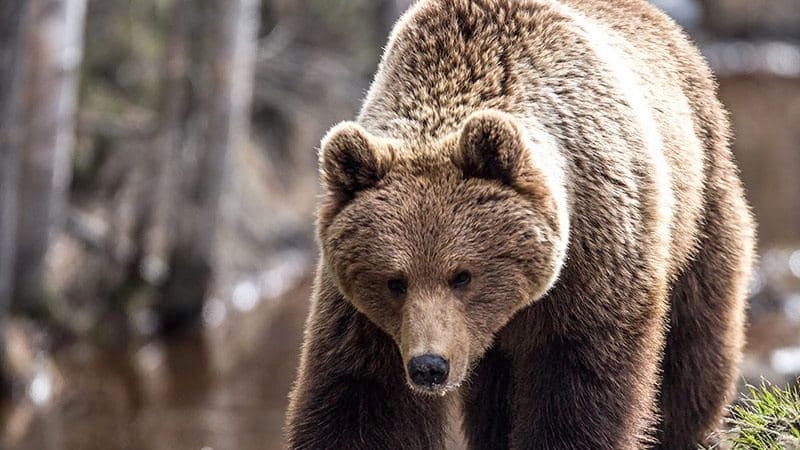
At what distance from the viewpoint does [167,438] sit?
453 inches

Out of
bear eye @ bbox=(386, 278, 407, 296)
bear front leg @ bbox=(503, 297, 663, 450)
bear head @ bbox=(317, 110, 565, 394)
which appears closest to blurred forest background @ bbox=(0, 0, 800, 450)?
bear front leg @ bbox=(503, 297, 663, 450)

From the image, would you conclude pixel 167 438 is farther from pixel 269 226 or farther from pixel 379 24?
pixel 379 24

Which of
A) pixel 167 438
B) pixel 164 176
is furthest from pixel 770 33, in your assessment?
pixel 167 438

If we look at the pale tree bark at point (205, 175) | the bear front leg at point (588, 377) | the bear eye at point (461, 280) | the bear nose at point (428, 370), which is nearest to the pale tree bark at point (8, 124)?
the pale tree bark at point (205, 175)

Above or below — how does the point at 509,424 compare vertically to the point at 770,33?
above

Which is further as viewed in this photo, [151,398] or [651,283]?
[151,398]

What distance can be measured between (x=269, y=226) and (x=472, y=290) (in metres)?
12.2

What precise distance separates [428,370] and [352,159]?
2.69ft

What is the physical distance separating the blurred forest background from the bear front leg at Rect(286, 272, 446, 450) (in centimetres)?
488

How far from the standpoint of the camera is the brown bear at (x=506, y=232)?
188 inches

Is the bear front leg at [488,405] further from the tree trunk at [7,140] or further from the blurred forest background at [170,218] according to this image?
the tree trunk at [7,140]

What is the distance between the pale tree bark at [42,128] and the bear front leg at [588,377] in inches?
273

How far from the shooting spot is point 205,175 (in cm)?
→ 1427

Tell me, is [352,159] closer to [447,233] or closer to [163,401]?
[447,233]
